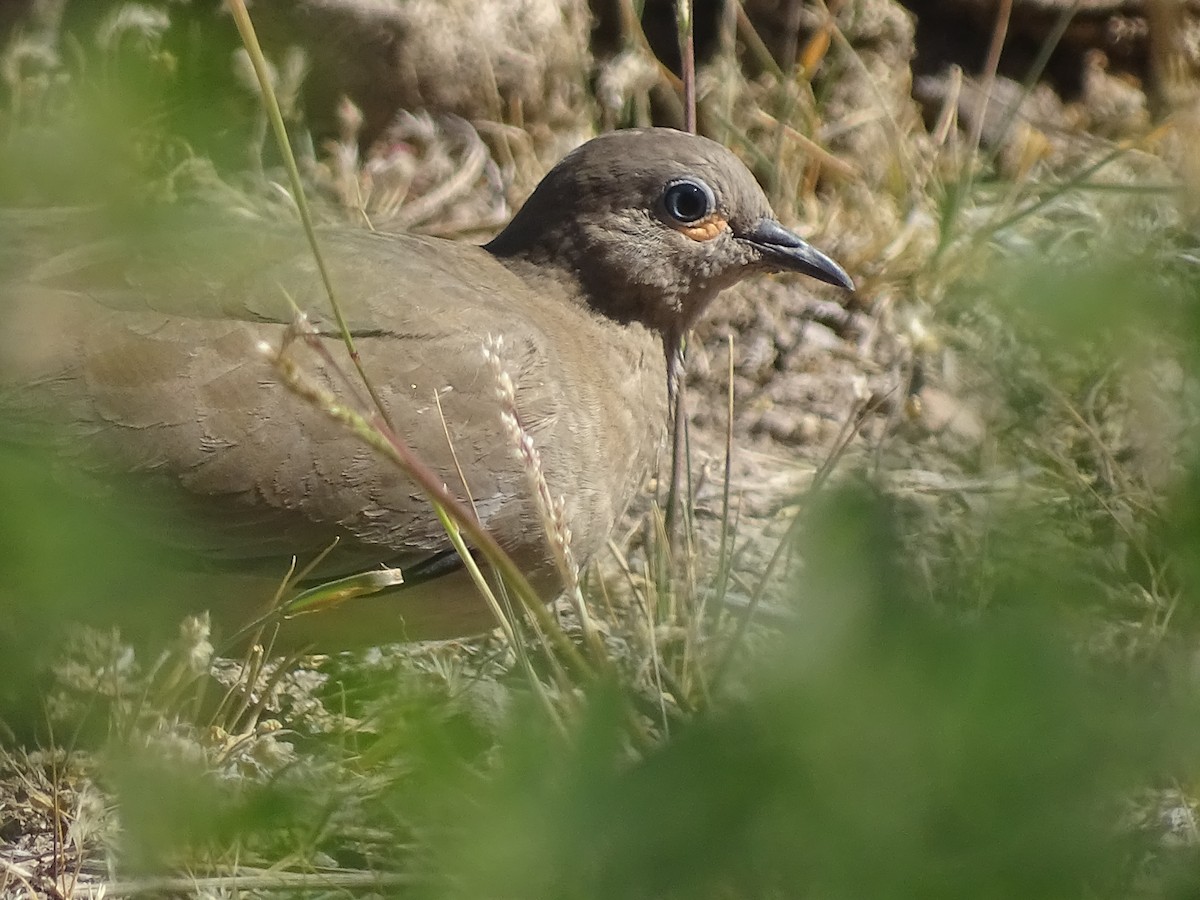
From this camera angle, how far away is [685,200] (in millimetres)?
3908

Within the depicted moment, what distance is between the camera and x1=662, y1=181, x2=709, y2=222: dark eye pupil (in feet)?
12.8

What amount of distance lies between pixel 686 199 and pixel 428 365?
0.88 meters

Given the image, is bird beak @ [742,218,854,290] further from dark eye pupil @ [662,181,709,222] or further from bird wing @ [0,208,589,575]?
bird wing @ [0,208,589,575]

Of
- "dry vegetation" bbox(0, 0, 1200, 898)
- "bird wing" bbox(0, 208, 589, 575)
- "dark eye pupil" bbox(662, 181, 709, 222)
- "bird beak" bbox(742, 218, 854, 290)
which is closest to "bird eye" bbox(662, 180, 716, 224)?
"dark eye pupil" bbox(662, 181, 709, 222)

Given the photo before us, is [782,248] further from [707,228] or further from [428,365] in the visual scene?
[428,365]

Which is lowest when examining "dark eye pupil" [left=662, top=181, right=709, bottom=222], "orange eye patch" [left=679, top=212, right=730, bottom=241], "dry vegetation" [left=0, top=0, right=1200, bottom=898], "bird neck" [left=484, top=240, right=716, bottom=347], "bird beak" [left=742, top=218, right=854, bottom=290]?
"bird neck" [left=484, top=240, right=716, bottom=347]

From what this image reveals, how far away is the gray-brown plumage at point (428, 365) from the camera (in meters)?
3.13

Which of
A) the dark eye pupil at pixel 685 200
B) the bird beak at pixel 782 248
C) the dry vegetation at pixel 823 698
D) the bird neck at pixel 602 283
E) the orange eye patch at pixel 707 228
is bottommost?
the bird neck at pixel 602 283

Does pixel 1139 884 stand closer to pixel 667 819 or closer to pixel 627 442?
pixel 667 819

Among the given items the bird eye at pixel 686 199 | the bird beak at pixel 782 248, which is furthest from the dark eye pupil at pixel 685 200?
the bird beak at pixel 782 248

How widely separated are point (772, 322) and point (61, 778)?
118 inches

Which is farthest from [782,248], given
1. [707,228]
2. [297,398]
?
[297,398]

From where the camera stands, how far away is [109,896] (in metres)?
3.03

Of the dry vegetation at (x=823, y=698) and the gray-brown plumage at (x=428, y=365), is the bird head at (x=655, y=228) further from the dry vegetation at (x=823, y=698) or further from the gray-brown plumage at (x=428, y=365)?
the dry vegetation at (x=823, y=698)
